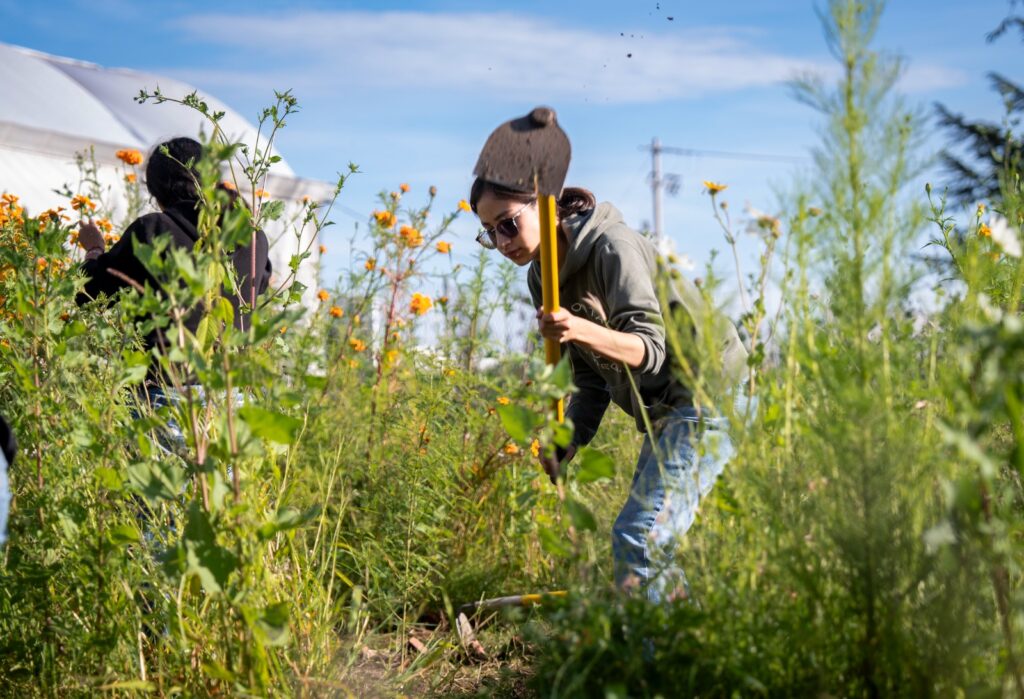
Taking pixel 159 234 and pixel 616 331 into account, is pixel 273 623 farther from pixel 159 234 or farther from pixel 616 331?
pixel 159 234

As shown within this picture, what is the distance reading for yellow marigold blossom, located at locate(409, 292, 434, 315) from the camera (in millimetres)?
4461

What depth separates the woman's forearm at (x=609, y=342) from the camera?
2.30m

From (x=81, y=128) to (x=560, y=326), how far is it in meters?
11.1

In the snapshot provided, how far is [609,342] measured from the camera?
235 centimetres

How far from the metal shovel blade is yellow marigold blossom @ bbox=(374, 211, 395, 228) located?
1.50 meters

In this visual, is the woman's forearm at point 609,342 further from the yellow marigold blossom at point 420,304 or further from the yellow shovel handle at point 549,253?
the yellow marigold blossom at point 420,304

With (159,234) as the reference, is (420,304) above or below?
below

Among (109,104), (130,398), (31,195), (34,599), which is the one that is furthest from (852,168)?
(109,104)

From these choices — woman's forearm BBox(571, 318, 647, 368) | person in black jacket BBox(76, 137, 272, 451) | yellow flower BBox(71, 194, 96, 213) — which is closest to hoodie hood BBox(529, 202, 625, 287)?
woman's forearm BBox(571, 318, 647, 368)

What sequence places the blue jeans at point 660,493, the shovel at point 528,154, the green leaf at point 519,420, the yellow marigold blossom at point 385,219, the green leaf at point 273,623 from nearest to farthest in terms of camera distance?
the green leaf at point 519,420 → the green leaf at point 273,623 → the blue jeans at point 660,493 → the shovel at point 528,154 → the yellow marigold blossom at point 385,219

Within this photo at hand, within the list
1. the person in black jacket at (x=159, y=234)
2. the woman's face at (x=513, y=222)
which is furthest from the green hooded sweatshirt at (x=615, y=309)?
the person in black jacket at (x=159, y=234)

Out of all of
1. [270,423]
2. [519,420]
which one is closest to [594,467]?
[519,420]

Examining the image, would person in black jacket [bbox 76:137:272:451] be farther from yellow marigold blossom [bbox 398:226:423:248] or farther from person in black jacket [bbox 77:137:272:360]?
yellow marigold blossom [bbox 398:226:423:248]

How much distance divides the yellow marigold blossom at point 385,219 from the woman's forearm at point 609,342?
2.06 m
